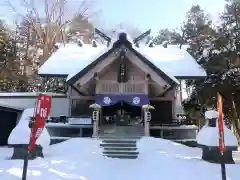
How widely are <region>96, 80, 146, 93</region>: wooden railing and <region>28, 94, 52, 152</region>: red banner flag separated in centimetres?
770

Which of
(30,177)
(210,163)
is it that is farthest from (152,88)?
(30,177)

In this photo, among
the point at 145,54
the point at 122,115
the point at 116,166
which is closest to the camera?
the point at 116,166

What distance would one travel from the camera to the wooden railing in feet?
47.1

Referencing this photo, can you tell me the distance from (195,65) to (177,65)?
1.13m

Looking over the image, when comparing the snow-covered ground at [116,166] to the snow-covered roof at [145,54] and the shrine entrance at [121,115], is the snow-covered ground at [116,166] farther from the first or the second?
the shrine entrance at [121,115]

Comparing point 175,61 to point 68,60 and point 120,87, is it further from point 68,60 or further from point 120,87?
point 68,60

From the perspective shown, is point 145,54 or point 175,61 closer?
point 145,54

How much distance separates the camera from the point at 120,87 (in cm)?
Result: 1436

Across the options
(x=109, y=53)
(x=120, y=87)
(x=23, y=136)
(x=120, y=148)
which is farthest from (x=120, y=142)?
(x=109, y=53)

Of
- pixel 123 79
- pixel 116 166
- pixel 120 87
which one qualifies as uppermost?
pixel 123 79

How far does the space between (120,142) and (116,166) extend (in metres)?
2.68

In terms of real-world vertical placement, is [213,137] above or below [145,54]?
below

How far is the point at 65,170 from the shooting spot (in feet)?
27.8

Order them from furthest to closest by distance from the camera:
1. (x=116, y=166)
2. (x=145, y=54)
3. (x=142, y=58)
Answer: (x=145, y=54), (x=142, y=58), (x=116, y=166)
